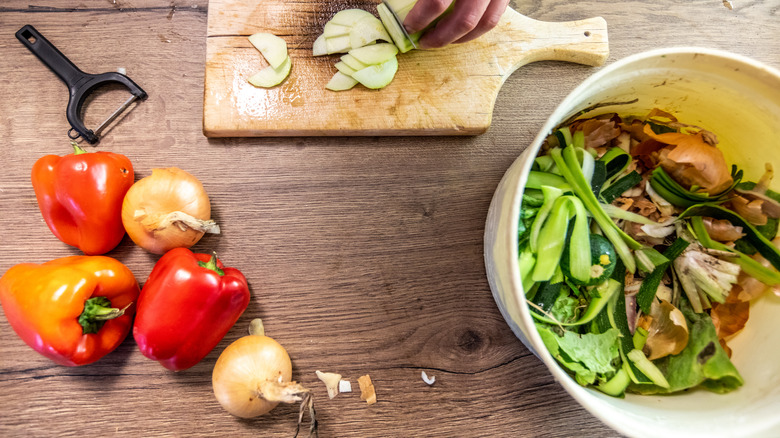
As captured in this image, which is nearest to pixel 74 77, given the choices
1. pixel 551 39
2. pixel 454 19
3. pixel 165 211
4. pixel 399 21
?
pixel 165 211

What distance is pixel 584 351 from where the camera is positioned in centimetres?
83

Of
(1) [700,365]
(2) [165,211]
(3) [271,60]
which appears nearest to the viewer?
(1) [700,365]

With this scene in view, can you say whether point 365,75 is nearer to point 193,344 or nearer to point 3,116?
point 193,344

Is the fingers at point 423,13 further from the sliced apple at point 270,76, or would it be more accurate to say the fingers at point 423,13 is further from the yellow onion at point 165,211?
the yellow onion at point 165,211

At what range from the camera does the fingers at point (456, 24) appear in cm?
88

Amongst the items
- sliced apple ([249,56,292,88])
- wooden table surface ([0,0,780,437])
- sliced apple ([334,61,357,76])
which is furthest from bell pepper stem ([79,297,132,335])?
sliced apple ([334,61,357,76])

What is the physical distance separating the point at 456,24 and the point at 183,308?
774 millimetres

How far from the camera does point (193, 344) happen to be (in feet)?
2.86

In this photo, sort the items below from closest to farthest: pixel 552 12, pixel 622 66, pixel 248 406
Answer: pixel 622 66, pixel 248 406, pixel 552 12

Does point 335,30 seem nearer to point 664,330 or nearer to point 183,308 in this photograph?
point 183,308

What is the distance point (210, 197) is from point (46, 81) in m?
0.46

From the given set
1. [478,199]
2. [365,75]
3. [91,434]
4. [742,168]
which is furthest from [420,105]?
[91,434]

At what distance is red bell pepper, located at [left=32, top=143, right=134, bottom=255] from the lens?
885mm

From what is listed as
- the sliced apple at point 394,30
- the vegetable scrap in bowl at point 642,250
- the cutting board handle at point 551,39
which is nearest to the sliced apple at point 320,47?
the sliced apple at point 394,30
